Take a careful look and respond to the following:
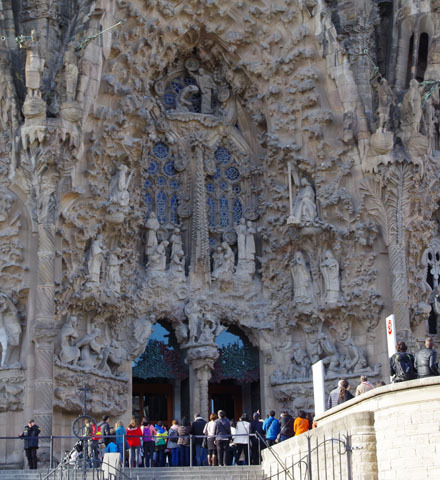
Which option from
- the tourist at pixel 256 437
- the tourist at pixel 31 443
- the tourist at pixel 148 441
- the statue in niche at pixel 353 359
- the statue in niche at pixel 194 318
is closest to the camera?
the tourist at pixel 256 437

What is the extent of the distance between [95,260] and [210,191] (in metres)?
4.02

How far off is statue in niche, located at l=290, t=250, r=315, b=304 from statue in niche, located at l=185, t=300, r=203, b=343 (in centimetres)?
216

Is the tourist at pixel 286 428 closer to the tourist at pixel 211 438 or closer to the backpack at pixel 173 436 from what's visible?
the tourist at pixel 211 438

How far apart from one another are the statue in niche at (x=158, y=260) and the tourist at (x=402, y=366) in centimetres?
1050

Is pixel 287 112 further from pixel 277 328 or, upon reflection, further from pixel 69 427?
pixel 69 427

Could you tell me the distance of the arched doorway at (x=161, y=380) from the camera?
2231cm

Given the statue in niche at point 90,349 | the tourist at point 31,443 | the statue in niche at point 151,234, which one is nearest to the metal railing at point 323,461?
the tourist at point 31,443

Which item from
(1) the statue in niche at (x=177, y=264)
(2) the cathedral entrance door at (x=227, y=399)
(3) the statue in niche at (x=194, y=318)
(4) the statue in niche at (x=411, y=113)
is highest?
(4) the statue in niche at (x=411, y=113)

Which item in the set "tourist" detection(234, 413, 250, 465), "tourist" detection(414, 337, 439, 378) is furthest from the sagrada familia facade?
"tourist" detection(414, 337, 439, 378)

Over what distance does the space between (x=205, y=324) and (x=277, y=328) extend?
1.69m

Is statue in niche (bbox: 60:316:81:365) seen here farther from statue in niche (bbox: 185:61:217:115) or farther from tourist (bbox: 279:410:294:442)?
statue in niche (bbox: 185:61:217:115)

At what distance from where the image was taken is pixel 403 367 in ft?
40.4

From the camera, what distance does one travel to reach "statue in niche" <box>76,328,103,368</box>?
20500 mm

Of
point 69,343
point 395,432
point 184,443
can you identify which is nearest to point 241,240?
point 69,343
